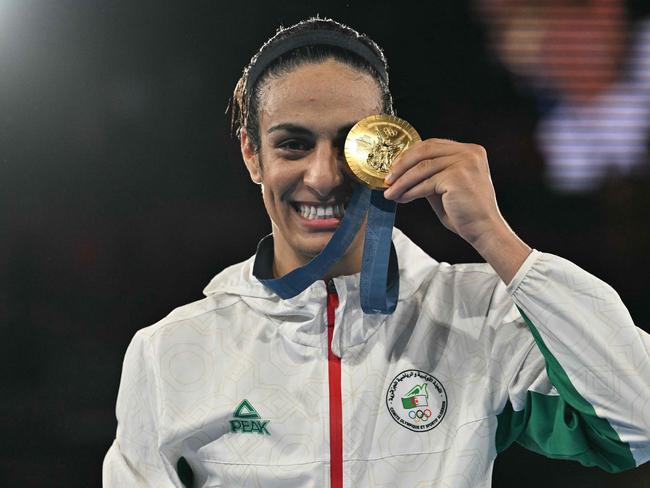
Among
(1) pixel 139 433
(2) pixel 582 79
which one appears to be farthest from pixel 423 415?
(2) pixel 582 79

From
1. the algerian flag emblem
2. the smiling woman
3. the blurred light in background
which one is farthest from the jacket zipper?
the blurred light in background

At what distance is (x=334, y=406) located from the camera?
5.78 ft

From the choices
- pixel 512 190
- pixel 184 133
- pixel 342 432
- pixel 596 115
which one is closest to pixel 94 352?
pixel 184 133

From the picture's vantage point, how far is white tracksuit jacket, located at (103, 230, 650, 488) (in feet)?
5.59

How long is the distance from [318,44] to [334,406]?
0.76 m

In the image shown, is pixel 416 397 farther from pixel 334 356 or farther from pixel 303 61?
pixel 303 61

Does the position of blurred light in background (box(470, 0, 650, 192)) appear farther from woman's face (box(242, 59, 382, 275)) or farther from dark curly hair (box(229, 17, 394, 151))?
woman's face (box(242, 59, 382, 275))

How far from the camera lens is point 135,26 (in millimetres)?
2670

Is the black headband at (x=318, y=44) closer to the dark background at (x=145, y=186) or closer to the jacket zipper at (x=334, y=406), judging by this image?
the jacket zipper at (x=334, y=406)

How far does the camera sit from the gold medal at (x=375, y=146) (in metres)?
1.66

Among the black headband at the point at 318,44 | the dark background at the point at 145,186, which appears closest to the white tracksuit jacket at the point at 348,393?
the black headband at the point at 318,44

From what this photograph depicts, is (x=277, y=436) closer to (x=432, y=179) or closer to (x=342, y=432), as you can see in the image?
(x=342, y=432)

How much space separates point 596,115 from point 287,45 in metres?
1.22

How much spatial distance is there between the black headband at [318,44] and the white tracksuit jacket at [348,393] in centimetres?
42
